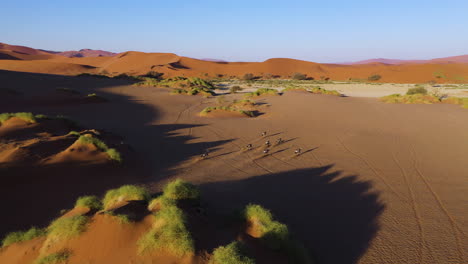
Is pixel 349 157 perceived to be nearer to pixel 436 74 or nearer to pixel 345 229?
pixel 345 229

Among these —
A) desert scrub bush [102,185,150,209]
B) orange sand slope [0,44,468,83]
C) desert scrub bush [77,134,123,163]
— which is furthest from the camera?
orange sand slope [0,44,468,83]

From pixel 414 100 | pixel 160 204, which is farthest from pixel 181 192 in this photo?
pixel 414 100

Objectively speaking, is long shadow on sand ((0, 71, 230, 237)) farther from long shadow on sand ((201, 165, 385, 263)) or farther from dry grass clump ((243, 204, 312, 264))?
dry grass clump ((243, 204, 312, 264))

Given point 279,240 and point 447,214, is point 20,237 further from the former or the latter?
point 447,214

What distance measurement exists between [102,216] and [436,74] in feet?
227

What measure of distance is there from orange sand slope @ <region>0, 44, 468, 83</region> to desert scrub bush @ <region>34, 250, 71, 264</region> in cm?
6168

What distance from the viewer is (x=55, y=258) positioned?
3.49 metres

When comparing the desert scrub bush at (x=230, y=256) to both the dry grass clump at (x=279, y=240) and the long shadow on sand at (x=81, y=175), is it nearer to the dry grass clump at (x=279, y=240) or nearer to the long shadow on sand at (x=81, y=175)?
the dry grass clump at (x=279, y=240)

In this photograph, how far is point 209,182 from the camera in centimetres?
722

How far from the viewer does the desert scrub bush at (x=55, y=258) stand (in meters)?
3.46

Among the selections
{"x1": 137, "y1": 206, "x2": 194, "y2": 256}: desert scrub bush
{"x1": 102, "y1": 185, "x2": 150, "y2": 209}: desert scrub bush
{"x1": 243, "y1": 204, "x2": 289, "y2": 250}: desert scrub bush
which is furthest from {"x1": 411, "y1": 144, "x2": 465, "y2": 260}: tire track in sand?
{"x1": 102, "y1": 185, "x2": 150, "y2": 209}: desert scrub bush

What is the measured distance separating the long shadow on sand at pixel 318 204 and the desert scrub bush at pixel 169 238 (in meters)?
0.34

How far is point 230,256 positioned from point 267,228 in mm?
1130

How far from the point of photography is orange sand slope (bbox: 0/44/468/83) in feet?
183
